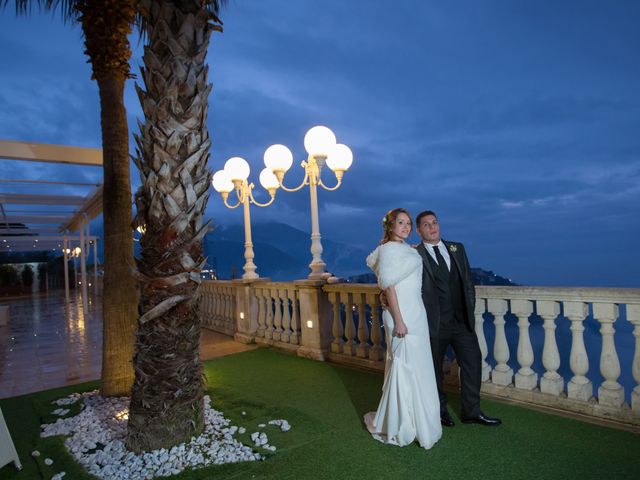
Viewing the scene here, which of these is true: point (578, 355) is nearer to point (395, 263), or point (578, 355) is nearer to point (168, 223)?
point (395, 263)

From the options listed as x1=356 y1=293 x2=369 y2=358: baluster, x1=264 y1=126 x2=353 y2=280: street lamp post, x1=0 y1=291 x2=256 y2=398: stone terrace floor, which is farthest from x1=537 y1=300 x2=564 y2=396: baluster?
x1=0 y1=291 x2=256 y2=398: stone terrace floor

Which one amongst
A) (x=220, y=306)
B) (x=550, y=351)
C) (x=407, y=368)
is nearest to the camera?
(x=407, y=368)

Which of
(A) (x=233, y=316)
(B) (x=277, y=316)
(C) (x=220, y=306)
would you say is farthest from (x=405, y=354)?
(C) (x=220, y=306)

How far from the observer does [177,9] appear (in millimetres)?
3373

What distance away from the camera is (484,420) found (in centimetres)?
358

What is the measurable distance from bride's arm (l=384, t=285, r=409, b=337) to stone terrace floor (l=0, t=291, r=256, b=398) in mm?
4605

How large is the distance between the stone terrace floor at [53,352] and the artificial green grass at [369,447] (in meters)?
1.35

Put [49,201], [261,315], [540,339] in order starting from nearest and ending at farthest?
[540,339] < [261,315] < [49,201]

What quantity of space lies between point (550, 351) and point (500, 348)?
46 centimetres

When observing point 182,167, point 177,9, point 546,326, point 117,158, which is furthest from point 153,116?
point 546,326

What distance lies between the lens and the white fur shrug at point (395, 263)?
3307 millimetres

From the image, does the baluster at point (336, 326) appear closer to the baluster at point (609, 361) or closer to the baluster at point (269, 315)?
the baluster at point (269, 315)

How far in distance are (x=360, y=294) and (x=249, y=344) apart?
311 centimetres

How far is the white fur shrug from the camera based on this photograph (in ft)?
10.8
